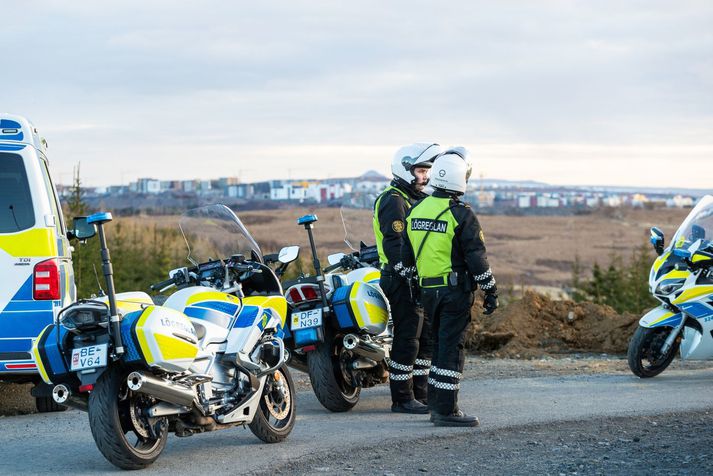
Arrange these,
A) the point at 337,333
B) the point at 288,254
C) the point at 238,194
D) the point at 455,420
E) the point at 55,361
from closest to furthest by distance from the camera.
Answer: the point at 55,361 < the point at 288,254 < the point at 455,420 < the point at 337,333 < the point at 238,194

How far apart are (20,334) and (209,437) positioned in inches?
85.0

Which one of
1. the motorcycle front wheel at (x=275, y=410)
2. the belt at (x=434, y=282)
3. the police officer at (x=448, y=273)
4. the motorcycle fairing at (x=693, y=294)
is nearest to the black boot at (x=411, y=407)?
the police officer at (x=448, y=273)

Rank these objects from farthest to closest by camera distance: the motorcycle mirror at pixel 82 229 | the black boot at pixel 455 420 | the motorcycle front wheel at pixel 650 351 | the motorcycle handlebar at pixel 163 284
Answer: the motorcycle front wheel at pixel 650 351 < the black boot at pixel 455 420 < the motorcycle handlebar at pixel 163 284 < the motorcycle mirror at pixel 82 229

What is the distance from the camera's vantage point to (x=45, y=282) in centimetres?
1044

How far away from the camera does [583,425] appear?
32.0 feet

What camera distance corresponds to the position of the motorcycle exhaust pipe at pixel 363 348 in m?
10.5

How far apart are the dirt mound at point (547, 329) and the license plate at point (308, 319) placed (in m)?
6.28

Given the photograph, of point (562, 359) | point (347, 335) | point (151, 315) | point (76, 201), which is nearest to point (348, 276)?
point (347, 335)

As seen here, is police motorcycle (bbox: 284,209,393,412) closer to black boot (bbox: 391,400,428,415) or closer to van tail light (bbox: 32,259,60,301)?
black boot (bbox: 391,400,428,415)

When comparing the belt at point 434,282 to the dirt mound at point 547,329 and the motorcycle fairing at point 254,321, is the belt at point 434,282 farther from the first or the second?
the dirt mound at point 547,329

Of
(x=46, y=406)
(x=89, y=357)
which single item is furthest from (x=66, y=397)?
(x=46, y=406)

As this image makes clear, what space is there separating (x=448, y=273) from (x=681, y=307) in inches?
152

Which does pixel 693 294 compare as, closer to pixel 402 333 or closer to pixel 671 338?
pixel 671 338

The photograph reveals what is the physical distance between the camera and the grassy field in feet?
335
